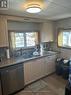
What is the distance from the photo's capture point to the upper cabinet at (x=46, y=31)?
3.88 metres

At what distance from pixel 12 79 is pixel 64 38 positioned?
8.83 feet

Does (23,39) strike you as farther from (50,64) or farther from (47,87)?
(47,87)

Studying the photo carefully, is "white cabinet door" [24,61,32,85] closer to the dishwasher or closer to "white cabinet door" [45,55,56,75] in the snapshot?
the dishwasher

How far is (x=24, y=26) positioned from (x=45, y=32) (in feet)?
2.98

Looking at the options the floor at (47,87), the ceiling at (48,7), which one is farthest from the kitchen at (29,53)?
the ceiling at (48,7)

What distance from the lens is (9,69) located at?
100 inches

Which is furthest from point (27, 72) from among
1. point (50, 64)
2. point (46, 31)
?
point (46, 31)

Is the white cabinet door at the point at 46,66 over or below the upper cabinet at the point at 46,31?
below

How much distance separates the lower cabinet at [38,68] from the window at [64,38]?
70cm

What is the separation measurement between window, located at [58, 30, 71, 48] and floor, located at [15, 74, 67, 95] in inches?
55.3

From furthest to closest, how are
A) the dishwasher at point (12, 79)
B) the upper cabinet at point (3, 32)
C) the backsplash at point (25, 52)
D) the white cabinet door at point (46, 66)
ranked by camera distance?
the white cabinet door at point (46, 66) → the backsplash at point (25, 52) → the upper cabinet at point (3, 32) → the dishwasher at point (12, 79)

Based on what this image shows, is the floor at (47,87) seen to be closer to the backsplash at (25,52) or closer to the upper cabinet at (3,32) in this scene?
the backsplash at (25,52)

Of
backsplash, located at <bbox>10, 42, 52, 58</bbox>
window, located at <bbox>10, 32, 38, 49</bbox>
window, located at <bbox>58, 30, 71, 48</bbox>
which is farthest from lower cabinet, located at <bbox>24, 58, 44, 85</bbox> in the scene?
window, located at <bbox>58, 30, 71, 48</bbox>

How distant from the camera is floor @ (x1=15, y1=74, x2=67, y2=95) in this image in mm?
2782
